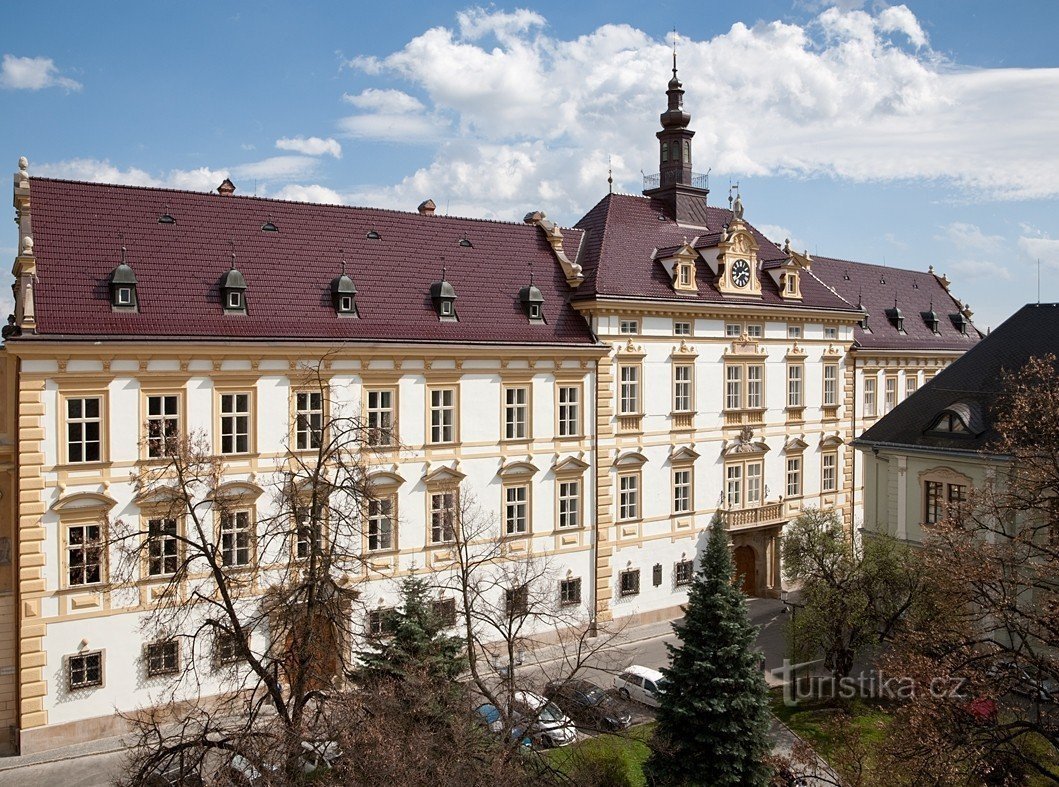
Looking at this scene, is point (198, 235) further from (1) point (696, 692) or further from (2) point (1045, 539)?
(2) point (1045, 539)

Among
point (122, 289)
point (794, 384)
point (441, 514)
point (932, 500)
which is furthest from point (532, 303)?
point (932, 500)

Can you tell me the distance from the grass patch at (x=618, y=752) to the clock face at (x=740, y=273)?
65.6 ft

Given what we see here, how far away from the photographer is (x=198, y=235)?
96.1 feet

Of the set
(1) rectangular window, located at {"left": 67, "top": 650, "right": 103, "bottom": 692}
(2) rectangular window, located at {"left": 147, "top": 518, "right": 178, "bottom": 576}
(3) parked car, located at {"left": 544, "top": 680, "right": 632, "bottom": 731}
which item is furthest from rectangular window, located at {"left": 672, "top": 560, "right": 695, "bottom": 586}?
(1) rectangular window, located at {"left": 67, "top": 650, "right": 103, "bottom": 692}

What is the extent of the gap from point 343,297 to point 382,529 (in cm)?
787

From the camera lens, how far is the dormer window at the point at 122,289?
26047 millimetres

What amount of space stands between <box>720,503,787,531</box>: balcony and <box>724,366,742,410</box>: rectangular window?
451 centimetres

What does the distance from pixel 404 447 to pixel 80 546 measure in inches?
392

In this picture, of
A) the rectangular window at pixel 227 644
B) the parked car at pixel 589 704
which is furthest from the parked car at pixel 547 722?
the rectangular window at pixel 227 644

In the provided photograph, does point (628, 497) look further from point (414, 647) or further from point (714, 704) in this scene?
point (414, 647)

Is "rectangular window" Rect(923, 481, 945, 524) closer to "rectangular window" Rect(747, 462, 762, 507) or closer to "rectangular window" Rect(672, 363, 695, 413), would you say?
"rectangular window" Rect(747, 462, 762, 507)

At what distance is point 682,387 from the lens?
123ft

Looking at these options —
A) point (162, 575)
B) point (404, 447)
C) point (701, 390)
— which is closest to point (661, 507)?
point (701, 390)

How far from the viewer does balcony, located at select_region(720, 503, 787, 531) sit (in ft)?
127
